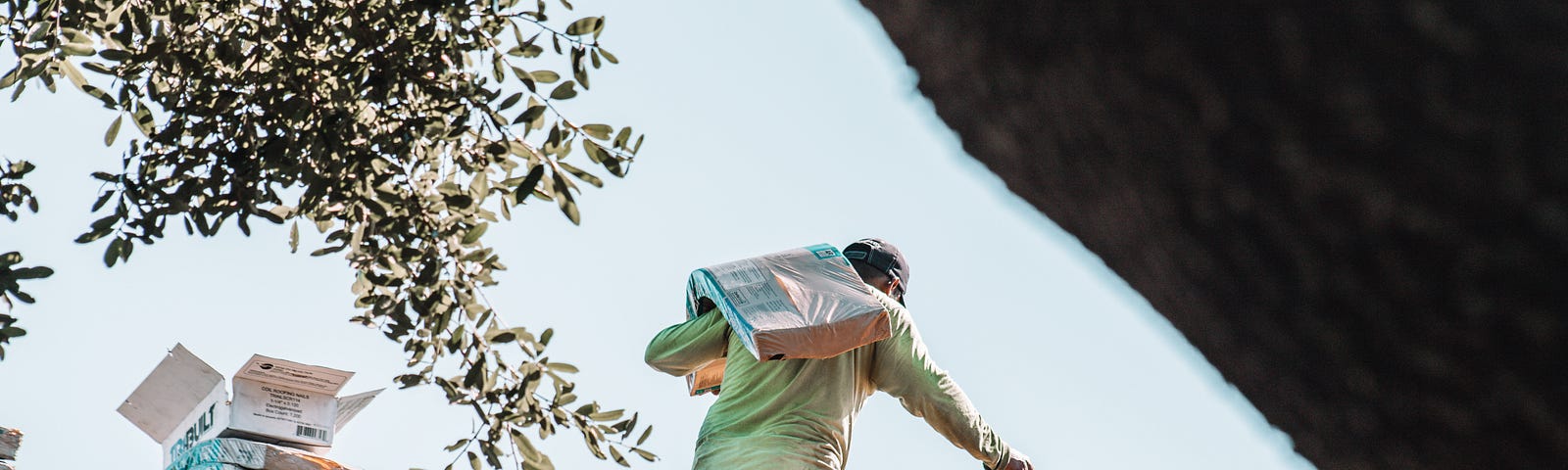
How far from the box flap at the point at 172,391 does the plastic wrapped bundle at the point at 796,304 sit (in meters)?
2.20

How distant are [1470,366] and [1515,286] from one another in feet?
0.20

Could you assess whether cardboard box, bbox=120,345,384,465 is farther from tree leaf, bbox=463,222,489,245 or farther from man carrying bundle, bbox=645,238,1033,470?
man carrying bundle, bbox=645,238,1033,470

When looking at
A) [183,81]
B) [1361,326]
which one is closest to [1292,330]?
[1361,326]

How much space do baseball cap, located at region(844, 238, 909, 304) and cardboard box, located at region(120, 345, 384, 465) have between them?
209cm

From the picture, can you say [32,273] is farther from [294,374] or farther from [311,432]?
[311,432]

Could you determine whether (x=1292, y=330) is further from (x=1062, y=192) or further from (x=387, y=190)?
(x=387, y=190)

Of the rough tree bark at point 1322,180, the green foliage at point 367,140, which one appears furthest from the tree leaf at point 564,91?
the rough tree bark at point 1322,180

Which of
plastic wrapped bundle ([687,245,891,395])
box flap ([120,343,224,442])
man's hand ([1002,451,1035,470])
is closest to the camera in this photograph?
plastic wrapped bundle ([687,245,891,395])

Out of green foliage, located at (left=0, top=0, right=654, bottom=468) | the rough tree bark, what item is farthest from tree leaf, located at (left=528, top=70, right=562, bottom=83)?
the rough tree bark

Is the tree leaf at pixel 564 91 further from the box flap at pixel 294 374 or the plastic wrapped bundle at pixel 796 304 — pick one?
the box flap at pixel 294 374

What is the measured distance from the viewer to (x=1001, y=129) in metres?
0.95

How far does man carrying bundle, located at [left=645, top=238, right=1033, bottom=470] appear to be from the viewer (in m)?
3.68

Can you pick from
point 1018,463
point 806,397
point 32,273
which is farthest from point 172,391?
point 1018,463

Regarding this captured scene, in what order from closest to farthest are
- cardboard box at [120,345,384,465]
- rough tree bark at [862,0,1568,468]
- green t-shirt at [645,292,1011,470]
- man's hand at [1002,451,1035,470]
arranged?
rough tree bark at [862,0,1568,468]
green t-shirt at [645,292,1011,470]
man's hand at [1002,451,1035,470]
cardboard box at [120,345,384,465]
